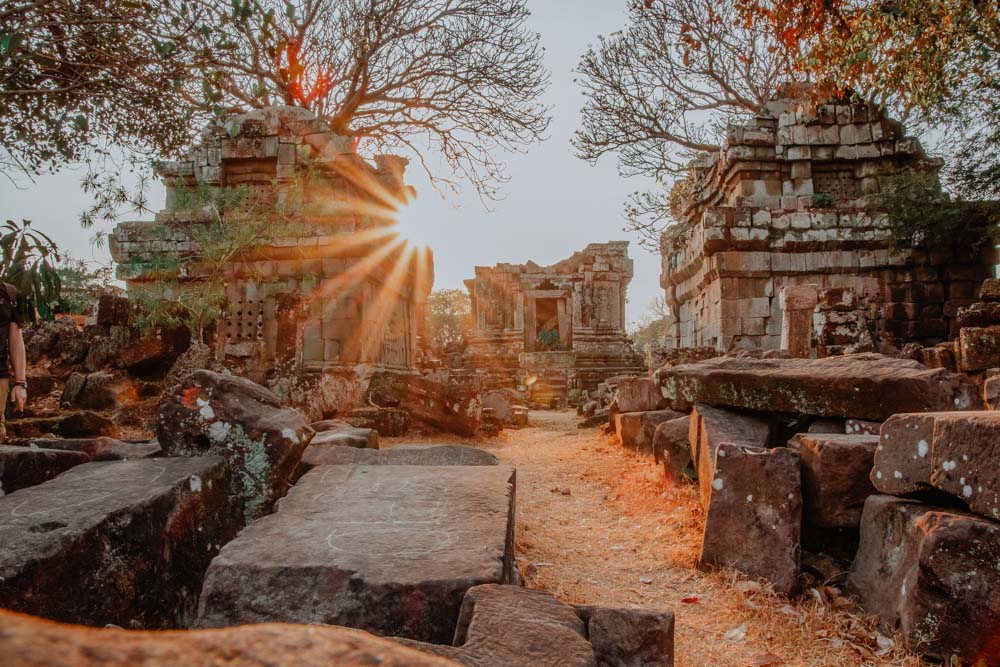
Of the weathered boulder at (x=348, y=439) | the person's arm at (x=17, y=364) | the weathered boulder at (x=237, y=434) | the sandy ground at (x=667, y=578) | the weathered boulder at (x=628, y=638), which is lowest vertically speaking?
the sandy ground at (x=667, y=578)

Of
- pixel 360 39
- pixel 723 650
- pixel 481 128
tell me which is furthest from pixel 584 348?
pixel 723 650

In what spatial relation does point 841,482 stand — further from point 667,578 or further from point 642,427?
point 642,427

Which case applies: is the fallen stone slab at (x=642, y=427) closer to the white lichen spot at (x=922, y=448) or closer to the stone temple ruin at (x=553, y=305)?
the white lichen spot at (x=922, y=448)

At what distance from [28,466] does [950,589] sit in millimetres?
3934

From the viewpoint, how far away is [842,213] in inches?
370

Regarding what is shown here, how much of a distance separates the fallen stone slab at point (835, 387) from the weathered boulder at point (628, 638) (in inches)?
91.2

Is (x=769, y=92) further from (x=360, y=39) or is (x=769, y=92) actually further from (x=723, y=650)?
(x=723, y=650)

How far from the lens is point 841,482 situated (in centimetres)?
283

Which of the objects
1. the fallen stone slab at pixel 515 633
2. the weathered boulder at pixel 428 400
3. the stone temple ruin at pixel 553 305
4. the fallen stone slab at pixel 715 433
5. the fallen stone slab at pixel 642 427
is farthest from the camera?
the stone temple ruin at pixel 553 305

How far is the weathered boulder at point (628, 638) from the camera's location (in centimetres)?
179

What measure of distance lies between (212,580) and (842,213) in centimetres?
1028

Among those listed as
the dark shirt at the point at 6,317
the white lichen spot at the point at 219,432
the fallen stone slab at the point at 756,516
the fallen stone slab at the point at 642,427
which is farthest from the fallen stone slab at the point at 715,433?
the dark shirt at the point at 6,317

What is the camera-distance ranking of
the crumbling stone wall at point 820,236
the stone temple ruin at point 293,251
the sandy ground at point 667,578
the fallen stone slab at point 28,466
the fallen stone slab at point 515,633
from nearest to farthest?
the fallen stone slab at point 515,633, the sandy ground at point 667,578, the fallen stone slab at point 28,466, the crumbling stone wall at point 820,236, the stone temple ruin at point 293,251

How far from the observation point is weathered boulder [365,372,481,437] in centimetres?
827
